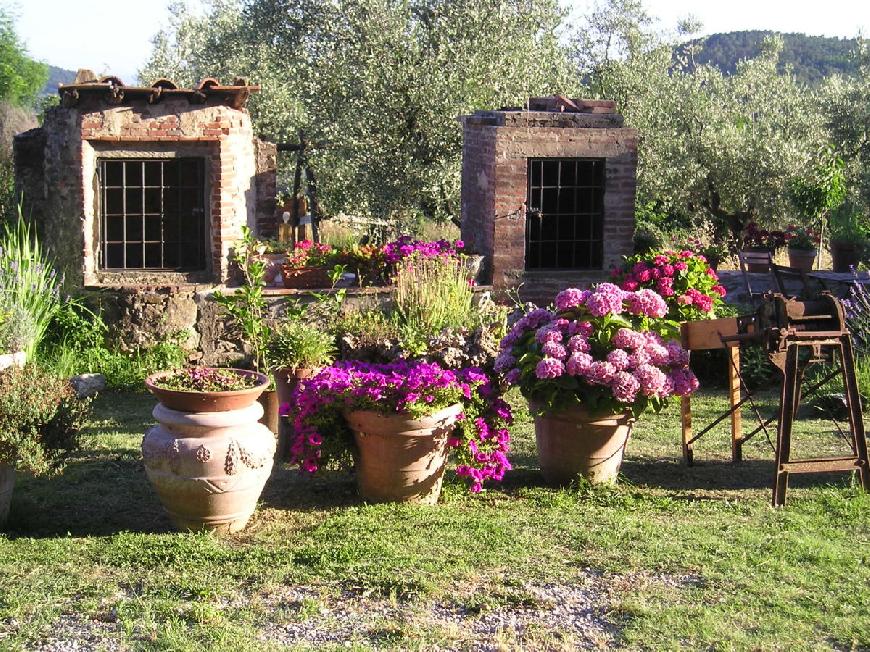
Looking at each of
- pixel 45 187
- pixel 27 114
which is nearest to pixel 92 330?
pixel 45 187

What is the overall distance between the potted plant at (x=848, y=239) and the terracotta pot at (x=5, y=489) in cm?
954

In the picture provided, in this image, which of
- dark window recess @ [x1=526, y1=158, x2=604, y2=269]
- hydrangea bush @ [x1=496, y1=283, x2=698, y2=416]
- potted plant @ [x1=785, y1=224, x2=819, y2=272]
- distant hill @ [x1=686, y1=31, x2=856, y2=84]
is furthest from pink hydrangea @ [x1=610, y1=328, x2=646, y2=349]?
distant hill @ [x1=686, y1=31, x2=856, y2=84]

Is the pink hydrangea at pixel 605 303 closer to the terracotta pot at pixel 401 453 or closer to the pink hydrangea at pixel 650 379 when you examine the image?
the pink hydrangea at pixel 650 379

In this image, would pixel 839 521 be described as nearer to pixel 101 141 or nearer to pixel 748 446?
pixel 748 446

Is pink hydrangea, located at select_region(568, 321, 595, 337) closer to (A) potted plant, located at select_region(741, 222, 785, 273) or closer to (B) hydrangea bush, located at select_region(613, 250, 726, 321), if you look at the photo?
(B) hydrangea bush, located at select_region(613, 250, 726, 321)

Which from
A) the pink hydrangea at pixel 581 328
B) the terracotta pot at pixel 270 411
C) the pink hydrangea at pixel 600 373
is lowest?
the terracotta pot at pixel 270 411

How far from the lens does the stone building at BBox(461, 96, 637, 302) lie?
34.5 ft

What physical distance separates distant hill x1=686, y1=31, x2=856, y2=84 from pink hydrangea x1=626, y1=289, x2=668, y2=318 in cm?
2436

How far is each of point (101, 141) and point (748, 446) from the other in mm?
6395

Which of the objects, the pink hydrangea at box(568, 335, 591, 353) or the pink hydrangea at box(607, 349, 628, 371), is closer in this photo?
the pink hydrangea at box(607, 349, 628, 371)

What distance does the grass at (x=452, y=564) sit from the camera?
440 cm

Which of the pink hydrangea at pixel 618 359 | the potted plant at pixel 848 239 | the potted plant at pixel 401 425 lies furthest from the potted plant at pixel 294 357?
the potted plant at pixel 848 239

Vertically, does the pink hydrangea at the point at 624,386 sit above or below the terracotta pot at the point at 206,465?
above

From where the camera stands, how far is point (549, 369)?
6.11 metres
